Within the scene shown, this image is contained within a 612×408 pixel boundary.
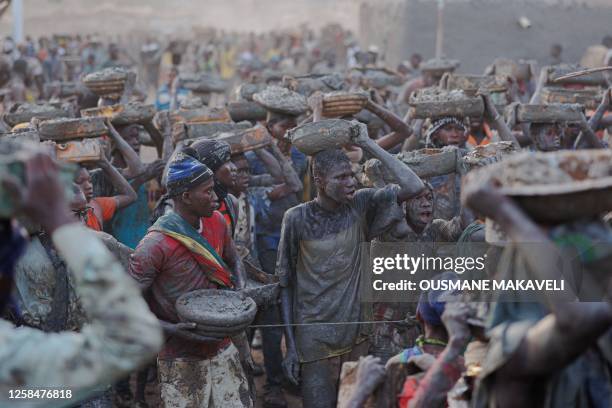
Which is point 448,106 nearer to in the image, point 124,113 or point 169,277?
point 124,113

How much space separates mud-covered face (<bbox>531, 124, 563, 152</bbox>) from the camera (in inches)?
354

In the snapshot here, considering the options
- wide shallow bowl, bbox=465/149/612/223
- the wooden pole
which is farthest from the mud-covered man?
the wooden pole

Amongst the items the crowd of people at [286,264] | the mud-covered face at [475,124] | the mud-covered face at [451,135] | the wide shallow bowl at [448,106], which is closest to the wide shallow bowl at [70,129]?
the crowd of people at [286,264]

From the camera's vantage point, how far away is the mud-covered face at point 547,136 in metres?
8.99

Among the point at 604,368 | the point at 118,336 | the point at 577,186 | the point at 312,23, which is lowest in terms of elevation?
the point at 312,23

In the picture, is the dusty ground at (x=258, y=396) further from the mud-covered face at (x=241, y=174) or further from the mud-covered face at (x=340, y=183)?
the mud-covered face at (x=340, y=183)

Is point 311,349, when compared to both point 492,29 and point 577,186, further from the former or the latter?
point 492,29

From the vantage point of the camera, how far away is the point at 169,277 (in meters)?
5.76

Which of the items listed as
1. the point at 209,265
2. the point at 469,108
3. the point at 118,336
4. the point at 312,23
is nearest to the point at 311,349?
the point at 209,265

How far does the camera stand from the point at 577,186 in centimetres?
314

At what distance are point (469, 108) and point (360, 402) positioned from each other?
4514 mm

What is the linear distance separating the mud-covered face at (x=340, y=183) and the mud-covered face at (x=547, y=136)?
10.9 ft

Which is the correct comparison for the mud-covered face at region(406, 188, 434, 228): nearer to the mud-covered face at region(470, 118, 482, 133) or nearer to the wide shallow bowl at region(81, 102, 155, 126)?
the mud-covered face at region(470, 118, 482, 133)

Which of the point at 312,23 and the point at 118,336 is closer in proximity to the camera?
the point at 118,336
